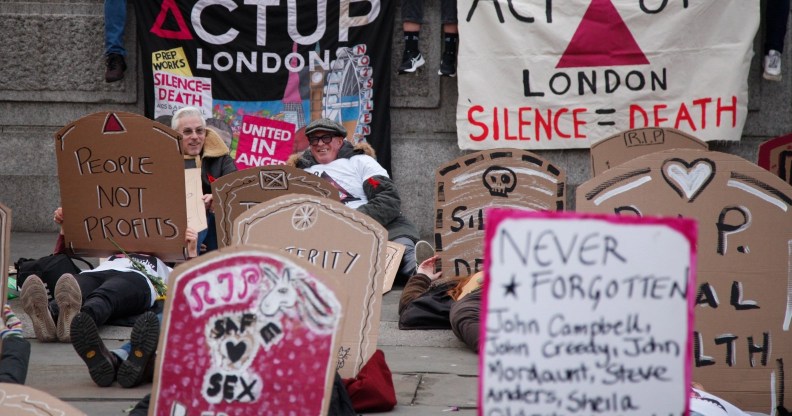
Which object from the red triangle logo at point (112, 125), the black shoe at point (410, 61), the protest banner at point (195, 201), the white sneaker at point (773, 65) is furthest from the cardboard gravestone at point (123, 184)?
the white sneaker at point (773, 65)

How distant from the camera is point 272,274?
3084 mm

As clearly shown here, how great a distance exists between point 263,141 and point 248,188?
362 cm

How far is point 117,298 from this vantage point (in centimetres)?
563

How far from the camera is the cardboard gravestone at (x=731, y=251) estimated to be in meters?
4.09

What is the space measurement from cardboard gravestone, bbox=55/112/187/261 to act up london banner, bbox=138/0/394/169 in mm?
3515

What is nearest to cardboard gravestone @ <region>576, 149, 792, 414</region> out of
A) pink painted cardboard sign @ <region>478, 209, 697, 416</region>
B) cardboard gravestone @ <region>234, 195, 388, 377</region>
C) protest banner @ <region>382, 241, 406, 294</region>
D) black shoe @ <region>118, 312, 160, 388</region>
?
cardboard gravestone @ <region>234, 195, 388, 377</region>

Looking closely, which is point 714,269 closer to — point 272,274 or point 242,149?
point 272,274

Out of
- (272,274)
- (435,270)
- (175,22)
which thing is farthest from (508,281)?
(175,22)

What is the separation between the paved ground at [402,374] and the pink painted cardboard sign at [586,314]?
1.46m

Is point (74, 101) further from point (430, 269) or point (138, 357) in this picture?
point (138, 357)

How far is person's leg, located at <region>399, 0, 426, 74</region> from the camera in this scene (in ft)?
29.2

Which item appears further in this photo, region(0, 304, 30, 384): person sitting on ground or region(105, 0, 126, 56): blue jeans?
region(105, 0, 126, 56): blue jeans

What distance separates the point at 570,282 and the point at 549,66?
610 cm

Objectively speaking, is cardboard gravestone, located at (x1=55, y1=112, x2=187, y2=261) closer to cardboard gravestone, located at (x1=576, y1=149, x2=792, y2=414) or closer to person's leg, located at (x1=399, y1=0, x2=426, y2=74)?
cardboard gravestone, located at (x1=576, y1=149, x2=792, y2=414)
